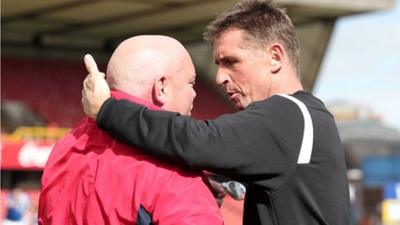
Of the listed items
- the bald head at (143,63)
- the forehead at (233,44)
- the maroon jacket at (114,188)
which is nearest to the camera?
the maroon jacket at (114,188)

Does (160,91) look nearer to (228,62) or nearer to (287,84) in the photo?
(228,62)

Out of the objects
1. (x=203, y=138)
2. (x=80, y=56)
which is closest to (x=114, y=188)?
(x=203, y=138)

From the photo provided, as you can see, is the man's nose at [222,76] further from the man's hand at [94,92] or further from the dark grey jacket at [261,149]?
the man's hand at [94,92]

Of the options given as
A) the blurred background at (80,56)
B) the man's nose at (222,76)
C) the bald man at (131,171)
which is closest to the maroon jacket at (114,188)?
the bald man at (131,171)

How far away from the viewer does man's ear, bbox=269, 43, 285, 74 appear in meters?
2.54

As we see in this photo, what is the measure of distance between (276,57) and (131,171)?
1.76 feet

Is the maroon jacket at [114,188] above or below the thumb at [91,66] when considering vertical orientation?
below

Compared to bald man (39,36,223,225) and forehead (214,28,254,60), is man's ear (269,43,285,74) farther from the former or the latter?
bald man (39,36,223,225)

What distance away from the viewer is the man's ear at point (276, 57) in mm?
2543

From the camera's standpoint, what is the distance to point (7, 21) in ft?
88.5

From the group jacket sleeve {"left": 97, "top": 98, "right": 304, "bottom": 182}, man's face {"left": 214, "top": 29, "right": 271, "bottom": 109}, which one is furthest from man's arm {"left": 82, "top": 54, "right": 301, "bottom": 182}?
man's face {"left": 214, "top": 29, "right": 271, "bottom": 109}

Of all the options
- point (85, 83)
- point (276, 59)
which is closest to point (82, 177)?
point (85, 83)

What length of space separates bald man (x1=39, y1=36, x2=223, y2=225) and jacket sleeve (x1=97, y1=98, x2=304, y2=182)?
5cm

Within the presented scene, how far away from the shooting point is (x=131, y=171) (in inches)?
91.0
